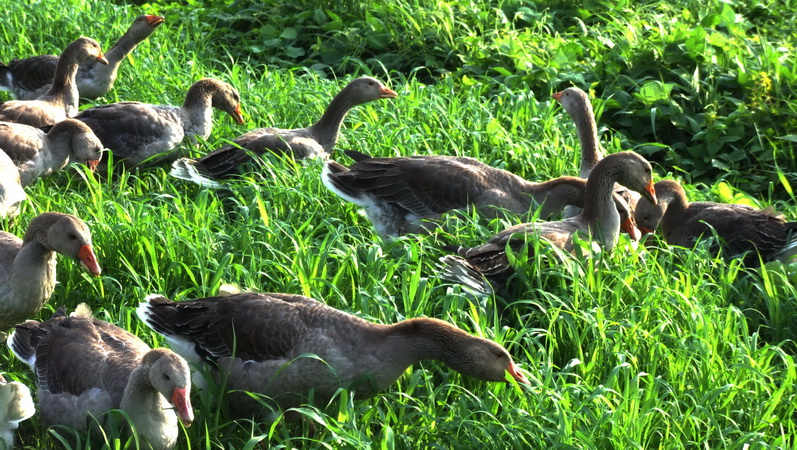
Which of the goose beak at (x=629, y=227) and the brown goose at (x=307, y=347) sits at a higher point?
the brown goose at (x=307, y=347)

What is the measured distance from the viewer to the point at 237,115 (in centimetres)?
758

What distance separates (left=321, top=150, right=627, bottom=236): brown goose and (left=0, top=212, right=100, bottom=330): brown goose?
1652mm

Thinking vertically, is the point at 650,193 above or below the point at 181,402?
below

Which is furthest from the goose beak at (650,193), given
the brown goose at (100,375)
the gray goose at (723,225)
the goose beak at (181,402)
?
the goose beak at (181,402)

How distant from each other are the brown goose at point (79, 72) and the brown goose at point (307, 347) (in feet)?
15.0

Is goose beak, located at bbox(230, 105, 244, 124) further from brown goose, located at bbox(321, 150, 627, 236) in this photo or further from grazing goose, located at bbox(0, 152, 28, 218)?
grazing goose, located at bbox(0, 152, 28, 218)

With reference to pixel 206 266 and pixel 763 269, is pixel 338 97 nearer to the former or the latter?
pixel 206 266

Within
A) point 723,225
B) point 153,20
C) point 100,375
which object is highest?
point 153,20

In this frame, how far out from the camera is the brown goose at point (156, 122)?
7023mm

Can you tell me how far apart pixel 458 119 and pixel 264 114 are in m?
1.57

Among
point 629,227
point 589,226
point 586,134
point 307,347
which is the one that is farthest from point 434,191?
point 307,347

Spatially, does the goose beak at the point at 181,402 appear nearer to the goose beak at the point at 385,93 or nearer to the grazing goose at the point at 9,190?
the grazing goose at the point at 9,190

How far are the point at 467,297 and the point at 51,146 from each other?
3.30 metres

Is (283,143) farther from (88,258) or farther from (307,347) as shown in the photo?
(307,347)
